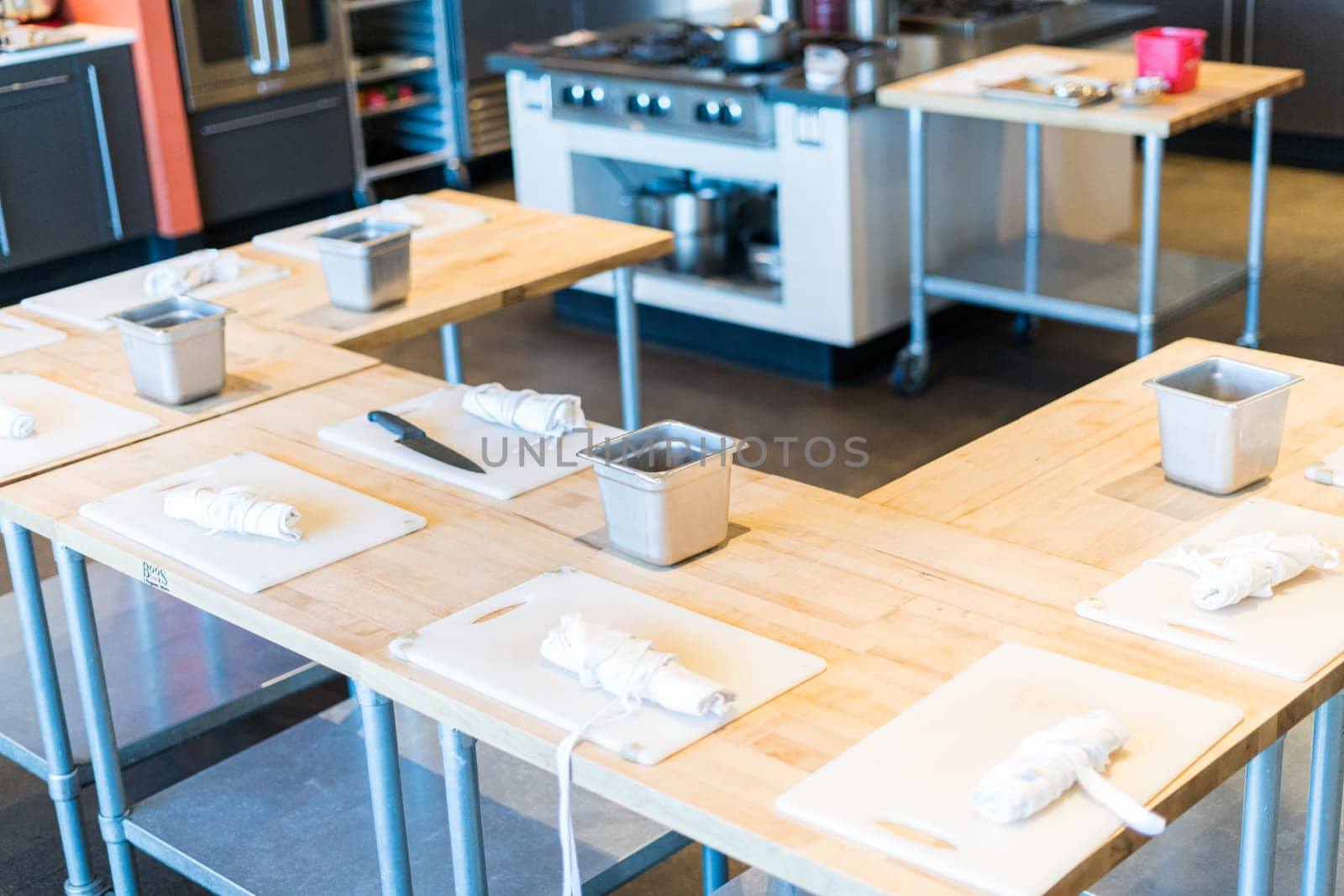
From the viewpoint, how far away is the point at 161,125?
536cm

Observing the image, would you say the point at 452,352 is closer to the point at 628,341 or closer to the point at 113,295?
the point at 628,341

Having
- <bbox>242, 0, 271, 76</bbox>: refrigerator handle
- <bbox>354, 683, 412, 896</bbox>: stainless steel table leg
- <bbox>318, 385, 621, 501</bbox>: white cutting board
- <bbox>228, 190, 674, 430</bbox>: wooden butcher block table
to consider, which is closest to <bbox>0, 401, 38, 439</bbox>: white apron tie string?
<bbox>318, 385, 621, 501</bbox>: white cutting board

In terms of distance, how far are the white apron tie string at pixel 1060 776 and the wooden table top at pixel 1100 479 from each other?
0.41 meters

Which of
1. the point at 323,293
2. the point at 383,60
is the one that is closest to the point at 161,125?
the point at 383,60

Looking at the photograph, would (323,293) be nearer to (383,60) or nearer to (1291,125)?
(383,60)

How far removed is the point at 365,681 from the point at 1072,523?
79 cm

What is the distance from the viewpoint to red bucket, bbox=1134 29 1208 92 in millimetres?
3761

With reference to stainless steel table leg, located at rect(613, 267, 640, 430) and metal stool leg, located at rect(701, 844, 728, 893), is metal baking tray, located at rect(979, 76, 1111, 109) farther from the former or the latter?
metal stool leg, located at rect(701, 844, 728, 893)

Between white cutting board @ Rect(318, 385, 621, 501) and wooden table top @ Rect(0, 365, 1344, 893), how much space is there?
2 centimetres

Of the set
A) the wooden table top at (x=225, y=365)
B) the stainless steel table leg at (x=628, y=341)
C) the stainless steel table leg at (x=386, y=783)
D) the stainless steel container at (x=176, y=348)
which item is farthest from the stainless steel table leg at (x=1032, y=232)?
the stainless steel table leg at (x=386, y=783)

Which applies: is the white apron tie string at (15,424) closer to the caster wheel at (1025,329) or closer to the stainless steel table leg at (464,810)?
the stainless steel table leg at (464,810)

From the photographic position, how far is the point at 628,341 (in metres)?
3.13

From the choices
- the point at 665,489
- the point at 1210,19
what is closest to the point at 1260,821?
the point at 665,489

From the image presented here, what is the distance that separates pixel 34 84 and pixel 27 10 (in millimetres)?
413
